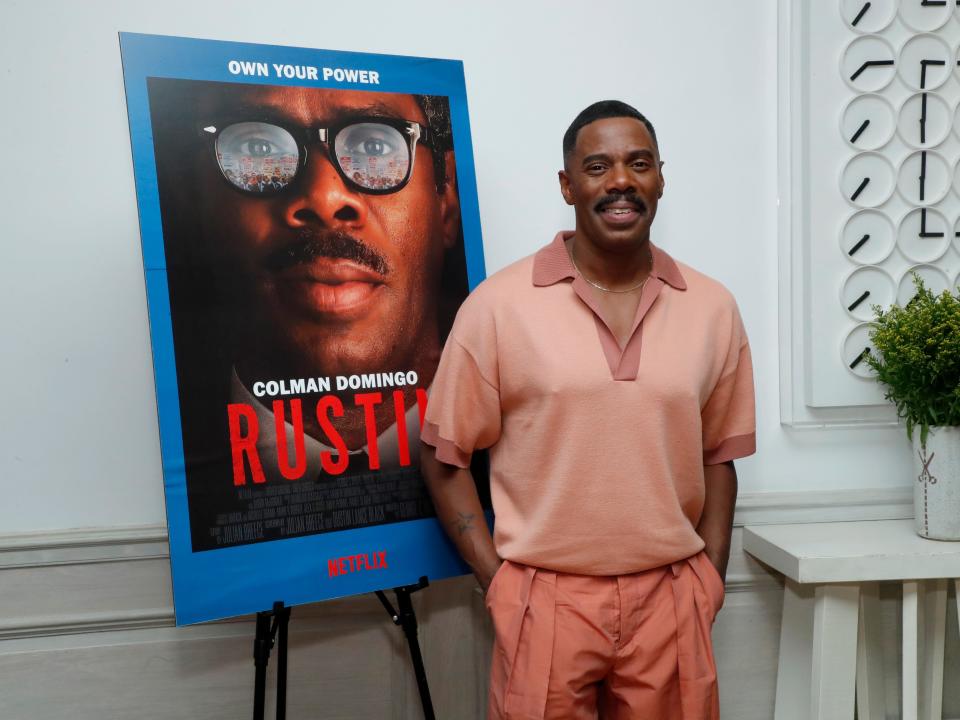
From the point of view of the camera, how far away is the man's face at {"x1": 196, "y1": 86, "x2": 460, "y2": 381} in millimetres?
1400

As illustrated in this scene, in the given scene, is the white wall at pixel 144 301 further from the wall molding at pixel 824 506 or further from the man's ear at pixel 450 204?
the man's ear at pixel 450 204

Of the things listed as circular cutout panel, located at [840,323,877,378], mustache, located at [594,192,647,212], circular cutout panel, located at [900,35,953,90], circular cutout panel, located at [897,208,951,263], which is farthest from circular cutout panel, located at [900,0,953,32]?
mustache, located at [594,192,647,212]

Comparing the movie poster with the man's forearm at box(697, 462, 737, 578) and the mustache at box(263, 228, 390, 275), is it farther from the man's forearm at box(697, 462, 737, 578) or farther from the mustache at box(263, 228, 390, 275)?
the man's forearm at box(697, 462, 737, 578)

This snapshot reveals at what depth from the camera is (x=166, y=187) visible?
1355 millimetres

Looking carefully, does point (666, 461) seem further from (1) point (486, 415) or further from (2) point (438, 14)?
(2) point (438, 14)

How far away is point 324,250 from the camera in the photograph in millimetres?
1463

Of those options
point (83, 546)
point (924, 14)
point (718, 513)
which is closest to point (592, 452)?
point (718, 513)

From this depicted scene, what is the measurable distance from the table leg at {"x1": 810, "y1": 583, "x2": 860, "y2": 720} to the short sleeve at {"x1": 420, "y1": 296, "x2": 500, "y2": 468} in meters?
0.91

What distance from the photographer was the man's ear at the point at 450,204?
159 centimetres

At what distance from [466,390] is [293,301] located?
356 millimetres

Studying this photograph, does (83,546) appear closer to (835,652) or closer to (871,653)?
(835,652)

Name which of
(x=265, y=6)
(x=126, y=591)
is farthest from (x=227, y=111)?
(x=126, y=591)

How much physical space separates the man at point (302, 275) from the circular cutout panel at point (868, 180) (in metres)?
1.02

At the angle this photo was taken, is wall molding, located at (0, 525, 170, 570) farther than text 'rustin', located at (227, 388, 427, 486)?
Yes
